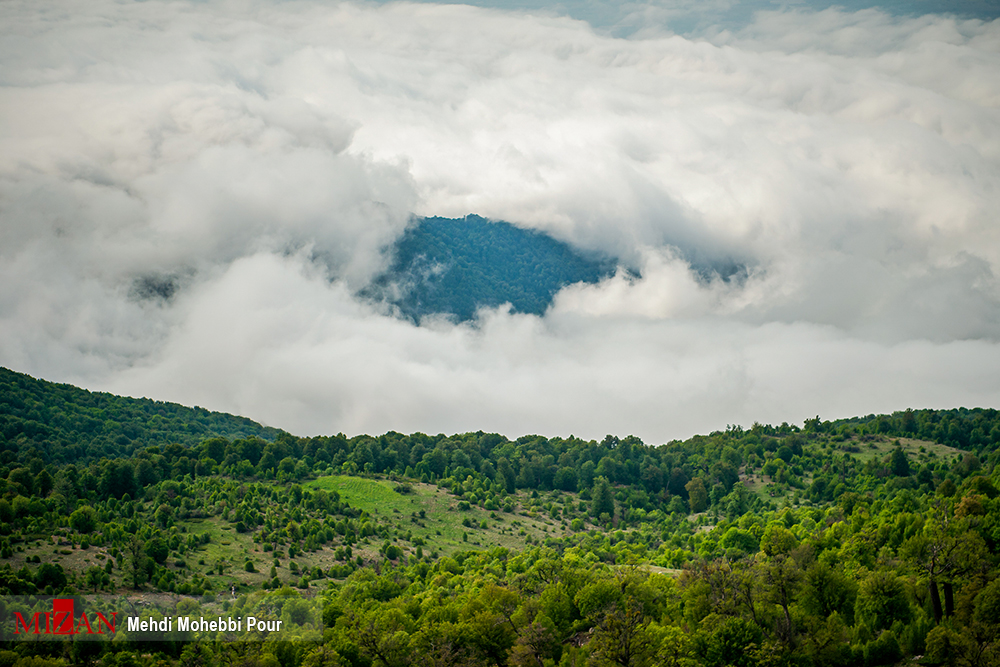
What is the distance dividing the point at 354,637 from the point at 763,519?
10114 cm

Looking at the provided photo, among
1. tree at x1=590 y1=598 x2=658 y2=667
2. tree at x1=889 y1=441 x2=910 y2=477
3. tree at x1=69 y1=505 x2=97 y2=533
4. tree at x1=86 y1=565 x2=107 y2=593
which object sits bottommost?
tree at x1=590 y1=598 x2=658 y2=667

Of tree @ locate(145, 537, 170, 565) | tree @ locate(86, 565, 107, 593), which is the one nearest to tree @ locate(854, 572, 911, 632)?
tree @ locate(86, 565, 107, 593)

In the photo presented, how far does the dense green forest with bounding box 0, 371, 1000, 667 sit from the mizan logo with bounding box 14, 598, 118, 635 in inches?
105

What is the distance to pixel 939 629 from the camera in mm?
74562

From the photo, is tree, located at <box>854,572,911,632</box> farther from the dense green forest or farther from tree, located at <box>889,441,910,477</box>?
tree, located at <box>889,441,910,477</box>

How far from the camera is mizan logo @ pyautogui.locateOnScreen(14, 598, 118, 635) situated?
8856cm

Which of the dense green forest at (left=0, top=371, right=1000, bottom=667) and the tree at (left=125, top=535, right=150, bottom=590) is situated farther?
the tree at (left=125, top=535, right=150, bottom=590)

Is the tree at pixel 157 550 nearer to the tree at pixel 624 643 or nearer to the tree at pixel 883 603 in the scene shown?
the tree at pixel 624 643

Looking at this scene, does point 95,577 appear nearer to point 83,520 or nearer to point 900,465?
point 83,520

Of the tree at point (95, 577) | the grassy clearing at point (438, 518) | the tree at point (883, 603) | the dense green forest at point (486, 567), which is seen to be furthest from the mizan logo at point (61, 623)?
the tree at point (883, 603)

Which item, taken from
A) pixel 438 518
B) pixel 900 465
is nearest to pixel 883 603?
pixel 438 518

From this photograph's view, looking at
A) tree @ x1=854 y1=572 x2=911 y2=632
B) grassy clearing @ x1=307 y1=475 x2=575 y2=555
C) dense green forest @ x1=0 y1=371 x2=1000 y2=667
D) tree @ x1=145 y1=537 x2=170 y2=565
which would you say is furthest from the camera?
grassy clearing @ x1=307 y1=475 x2=575 y2=555

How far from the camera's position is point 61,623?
90.3 m

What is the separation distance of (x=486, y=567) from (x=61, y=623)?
62.9 meters
